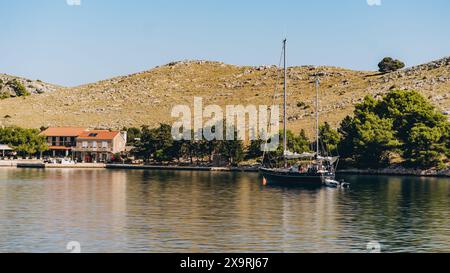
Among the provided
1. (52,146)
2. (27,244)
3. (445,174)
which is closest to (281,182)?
→ (445,174)

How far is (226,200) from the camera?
83.2m

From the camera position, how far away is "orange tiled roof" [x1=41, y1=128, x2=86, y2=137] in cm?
18900

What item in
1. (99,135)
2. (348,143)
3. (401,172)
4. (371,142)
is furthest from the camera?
(99,135)

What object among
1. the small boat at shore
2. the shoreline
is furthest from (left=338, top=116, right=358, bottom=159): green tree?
the small boat at shore

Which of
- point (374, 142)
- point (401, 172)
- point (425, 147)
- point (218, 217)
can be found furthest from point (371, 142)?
point (218, 217)

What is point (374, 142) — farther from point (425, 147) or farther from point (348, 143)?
point (425, 147)

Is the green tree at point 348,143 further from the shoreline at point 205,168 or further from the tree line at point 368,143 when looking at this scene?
the shoreline at point 205,168

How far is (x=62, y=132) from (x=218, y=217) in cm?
13070

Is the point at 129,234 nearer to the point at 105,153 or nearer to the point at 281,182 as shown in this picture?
the point at 281,182

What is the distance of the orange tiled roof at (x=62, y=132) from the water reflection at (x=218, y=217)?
8145 cm

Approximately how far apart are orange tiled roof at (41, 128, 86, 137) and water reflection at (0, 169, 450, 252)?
81.5 meters

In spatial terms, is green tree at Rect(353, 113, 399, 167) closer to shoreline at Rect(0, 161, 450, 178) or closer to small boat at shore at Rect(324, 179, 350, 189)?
shoreline at Rect(0, 161, 450, 178)

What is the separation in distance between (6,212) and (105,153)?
371ft

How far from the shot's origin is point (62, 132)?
19075 cm
